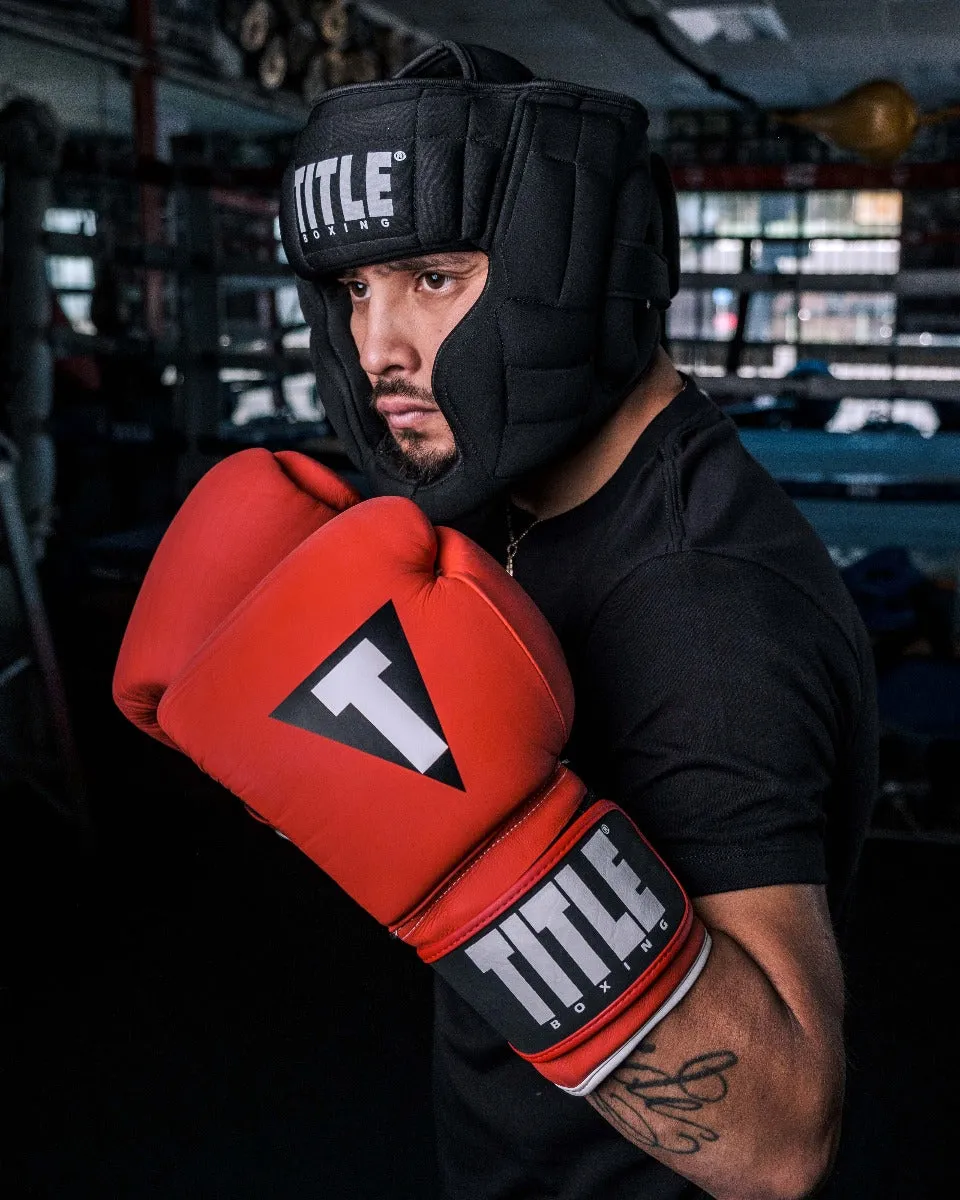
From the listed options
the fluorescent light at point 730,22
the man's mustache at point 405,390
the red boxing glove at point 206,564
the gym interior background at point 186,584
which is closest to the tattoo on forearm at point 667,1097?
the red boxing glove at point 206,564

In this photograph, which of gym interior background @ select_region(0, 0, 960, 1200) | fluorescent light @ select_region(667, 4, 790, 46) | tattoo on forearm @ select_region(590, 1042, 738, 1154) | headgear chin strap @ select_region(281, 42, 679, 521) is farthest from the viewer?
fluorescent light @ select_region(667, 4, 790, 46)

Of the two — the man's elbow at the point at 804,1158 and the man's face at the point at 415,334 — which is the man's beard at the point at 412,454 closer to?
the man's face at the point at 415,334

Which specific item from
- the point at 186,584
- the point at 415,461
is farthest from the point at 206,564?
the point at 415,461

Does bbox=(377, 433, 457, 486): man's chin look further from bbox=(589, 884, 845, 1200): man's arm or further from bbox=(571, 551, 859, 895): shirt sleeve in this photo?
bbox=(589, 884, 845, 1200): man's arm

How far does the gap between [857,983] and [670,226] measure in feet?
5.63

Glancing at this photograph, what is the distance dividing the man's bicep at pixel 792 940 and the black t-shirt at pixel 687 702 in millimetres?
11

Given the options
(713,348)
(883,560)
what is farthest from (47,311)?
(713,348)

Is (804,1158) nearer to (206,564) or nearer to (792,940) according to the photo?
(792,940)

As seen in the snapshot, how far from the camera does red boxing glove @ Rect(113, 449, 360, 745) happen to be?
0.78 meters

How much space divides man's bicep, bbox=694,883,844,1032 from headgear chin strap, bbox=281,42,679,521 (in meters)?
0.32

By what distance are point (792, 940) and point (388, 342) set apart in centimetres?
46

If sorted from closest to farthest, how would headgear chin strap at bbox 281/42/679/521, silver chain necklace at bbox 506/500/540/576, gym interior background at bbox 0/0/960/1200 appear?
headgear chin strap at bbox 281/42/679/521 → silver chain necklace at bbox 506/500/540/576 → gym interior background at bbox 0/0/960/1200

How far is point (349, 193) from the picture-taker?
2.60ft

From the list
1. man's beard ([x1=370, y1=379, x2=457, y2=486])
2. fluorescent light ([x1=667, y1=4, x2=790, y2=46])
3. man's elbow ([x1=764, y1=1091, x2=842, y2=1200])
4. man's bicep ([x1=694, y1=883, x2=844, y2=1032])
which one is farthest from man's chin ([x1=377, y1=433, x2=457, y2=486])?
fluorescent light ([x1=667, y1=4, x2=790, y2=46])
